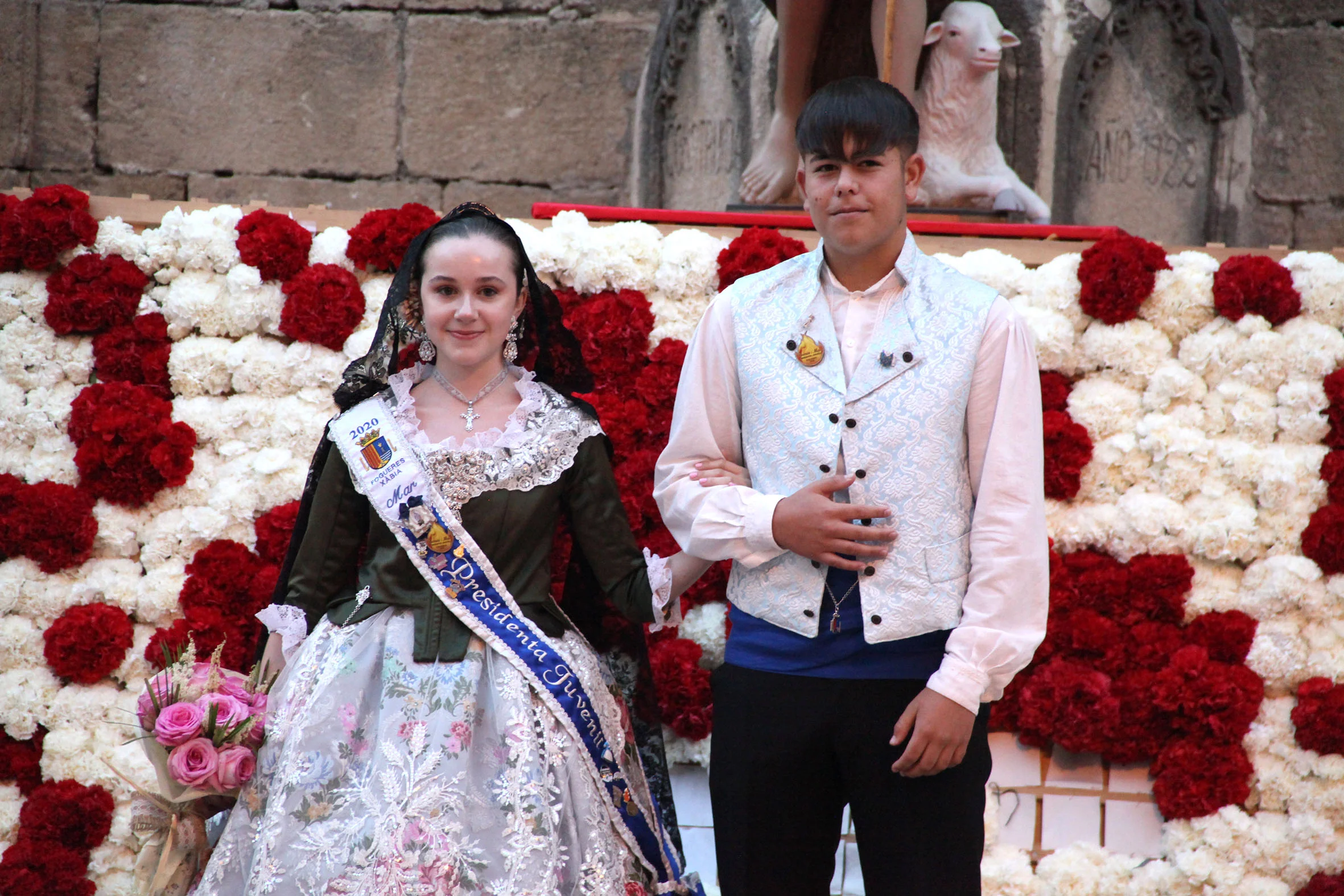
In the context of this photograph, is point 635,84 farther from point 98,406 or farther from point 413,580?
point 413,580

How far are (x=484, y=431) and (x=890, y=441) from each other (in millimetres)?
771

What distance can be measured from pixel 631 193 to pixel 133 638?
10.9ft

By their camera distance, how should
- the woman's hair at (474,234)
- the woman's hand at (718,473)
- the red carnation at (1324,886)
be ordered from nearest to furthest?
the woman's hand at (718,473) → the woman's hair at (474,234) → the red carnation at (1324,886)

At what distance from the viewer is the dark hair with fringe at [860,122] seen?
6.63ft

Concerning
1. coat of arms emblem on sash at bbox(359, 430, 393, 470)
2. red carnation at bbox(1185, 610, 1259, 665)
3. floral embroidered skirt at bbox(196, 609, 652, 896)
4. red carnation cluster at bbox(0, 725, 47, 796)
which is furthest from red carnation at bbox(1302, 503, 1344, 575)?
red carnation cluster at bbox(0, 725, 47, 796)

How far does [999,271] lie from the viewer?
3.06 m

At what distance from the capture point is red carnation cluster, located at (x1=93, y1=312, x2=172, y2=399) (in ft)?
10.1

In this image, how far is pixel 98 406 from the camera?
9.83 feet

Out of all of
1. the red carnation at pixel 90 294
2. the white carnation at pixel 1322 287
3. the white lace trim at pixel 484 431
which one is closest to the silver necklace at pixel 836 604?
the white lace trim at pixel 484 431

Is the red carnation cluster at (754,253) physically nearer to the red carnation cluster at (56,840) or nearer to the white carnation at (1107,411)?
the white carnation at (1107,411)

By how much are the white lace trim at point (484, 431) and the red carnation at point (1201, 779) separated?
1.64 meters

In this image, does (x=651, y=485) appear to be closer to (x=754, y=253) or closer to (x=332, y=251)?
(x=754, y=253)

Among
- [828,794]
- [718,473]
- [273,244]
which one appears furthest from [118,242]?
[828,794]

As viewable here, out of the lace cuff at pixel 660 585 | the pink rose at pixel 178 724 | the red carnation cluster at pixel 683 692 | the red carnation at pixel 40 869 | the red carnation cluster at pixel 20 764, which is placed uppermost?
the lace cuff at pixel 660 585
